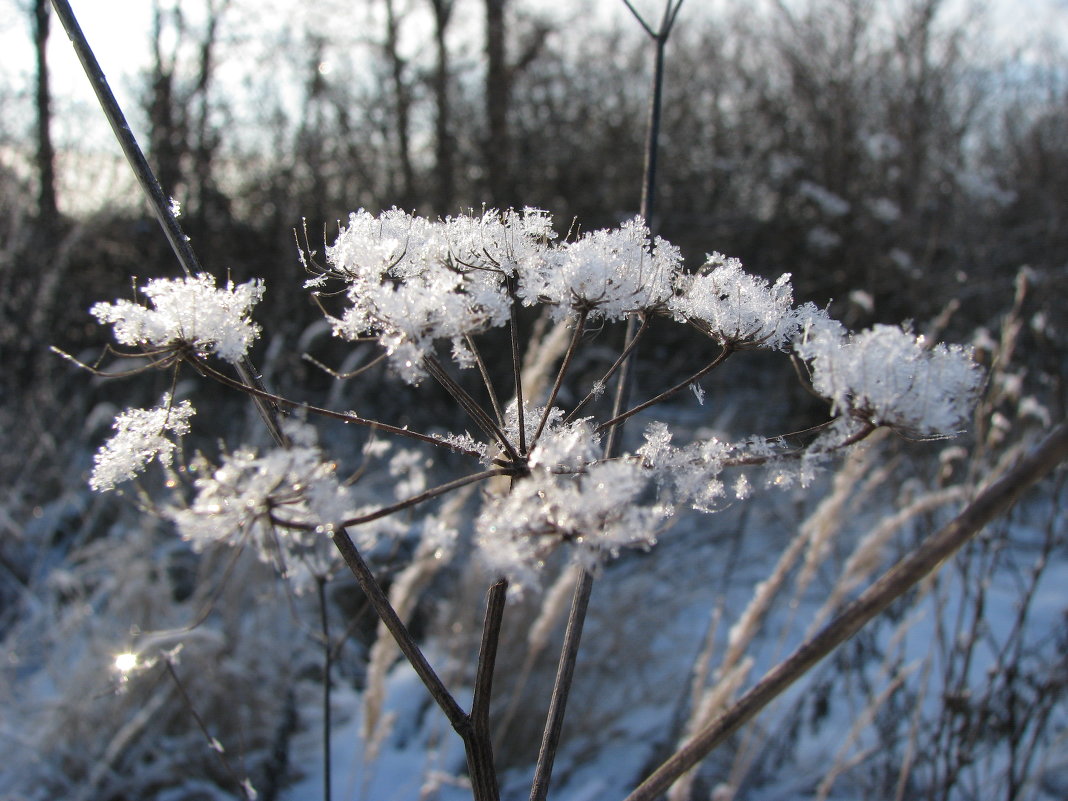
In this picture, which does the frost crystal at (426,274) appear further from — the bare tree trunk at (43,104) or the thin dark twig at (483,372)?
the bare tree trunk at (43,104)

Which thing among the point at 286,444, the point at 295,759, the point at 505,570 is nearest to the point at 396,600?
the point at 286,444

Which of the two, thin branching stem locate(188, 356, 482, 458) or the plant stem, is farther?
thin branching stem locate(188, 356, 482, 458)

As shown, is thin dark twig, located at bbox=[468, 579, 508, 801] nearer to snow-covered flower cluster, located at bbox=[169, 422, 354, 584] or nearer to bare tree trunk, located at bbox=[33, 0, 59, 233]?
snow-covered flower cluster, located at bbox=[169, 422, 354, 584]

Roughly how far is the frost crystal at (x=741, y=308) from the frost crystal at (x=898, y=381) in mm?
166

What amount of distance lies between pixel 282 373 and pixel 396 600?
168 inches

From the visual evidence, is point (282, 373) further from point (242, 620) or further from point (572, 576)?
point (572, 576)

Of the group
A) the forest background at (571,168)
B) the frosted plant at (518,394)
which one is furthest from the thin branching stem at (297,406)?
the forest background at (571,168)

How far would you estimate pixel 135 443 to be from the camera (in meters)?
0.77

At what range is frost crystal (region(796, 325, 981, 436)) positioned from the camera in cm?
65

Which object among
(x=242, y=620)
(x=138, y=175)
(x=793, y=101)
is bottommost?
(x=138, y=175)

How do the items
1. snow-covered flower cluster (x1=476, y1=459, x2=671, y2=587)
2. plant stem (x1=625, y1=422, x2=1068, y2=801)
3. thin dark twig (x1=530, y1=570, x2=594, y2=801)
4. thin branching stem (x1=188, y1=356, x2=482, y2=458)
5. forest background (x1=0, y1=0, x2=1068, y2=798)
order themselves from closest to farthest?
1. plant stem (x1=625, y1=422, x2=1068, y2=801)
2. snow-covered flower cluster (x1=476, y1=459, x2=671, y2=587)
3. thin branching stem (x1=188, y1=356, x2=482, y2=458)
4. thin dark twig (x1=530, y1=570, x2=594, y2=801)
5. forest background (x1=0, y1=0, x2=1068, y2=798)

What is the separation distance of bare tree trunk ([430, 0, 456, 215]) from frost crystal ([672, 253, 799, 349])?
25.1 ft

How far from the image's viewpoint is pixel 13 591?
15.1 feet

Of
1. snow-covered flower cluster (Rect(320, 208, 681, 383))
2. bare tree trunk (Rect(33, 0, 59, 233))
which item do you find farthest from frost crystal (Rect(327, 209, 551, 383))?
bare tree trunk (Rect(33, 0, 59, 233))
